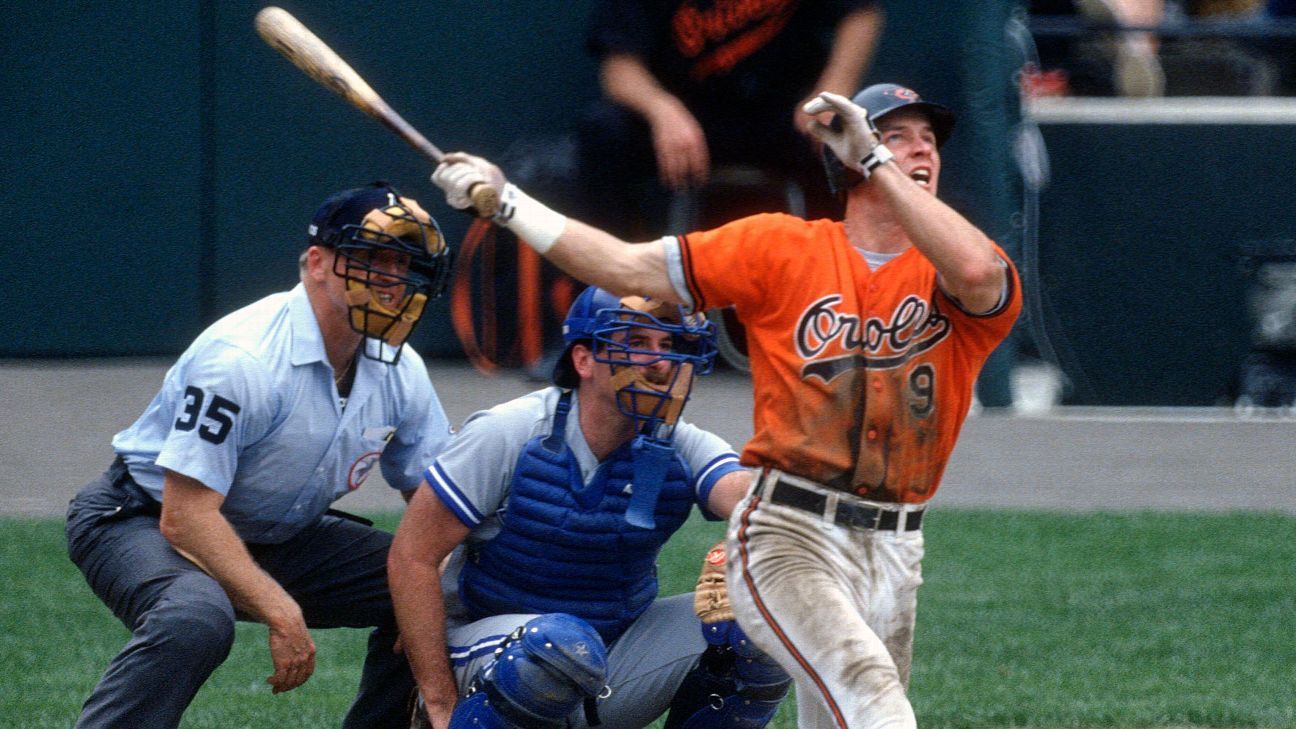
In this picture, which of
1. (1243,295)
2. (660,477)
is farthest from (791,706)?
(1243,295)

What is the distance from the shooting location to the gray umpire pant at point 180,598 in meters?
3.89

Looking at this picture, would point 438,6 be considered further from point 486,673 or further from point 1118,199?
point 486,673

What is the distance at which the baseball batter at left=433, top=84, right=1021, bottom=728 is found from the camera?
11.8ft

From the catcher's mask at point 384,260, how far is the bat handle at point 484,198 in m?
0.63

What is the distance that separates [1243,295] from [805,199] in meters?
2.04

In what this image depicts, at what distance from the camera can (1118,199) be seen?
8789 mm

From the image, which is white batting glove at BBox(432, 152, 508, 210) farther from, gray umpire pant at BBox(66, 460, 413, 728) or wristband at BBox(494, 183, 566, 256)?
gray umpire pant at BBox(66, 460, 413, 728)

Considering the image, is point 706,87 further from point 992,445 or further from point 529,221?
point 529,221

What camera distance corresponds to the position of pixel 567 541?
13.5ft

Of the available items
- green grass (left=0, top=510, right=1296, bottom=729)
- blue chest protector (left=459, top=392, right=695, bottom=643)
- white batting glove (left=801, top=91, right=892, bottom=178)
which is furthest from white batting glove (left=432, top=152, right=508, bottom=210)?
green grass (left=0, top=510, right=1296, bottom=729)

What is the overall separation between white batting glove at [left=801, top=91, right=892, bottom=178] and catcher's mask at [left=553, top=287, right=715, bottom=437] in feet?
1.76

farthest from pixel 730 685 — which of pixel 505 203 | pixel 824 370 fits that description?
pixel 505 203

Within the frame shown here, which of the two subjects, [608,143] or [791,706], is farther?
[608,143]

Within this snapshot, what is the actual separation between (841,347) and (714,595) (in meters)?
0.70
